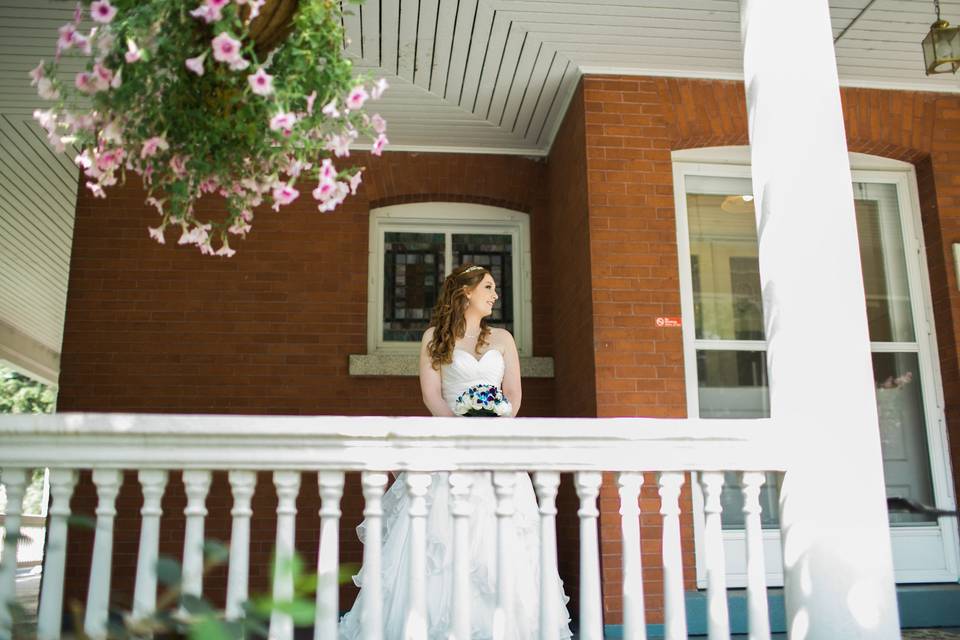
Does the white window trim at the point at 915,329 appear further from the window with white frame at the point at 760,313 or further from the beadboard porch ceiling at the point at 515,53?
the beadboard porch ceiling at the point at 515,53

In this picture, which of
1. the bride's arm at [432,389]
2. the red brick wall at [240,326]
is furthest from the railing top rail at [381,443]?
the red brick wall at [240,326]

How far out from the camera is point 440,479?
366cm

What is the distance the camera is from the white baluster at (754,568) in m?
2.44

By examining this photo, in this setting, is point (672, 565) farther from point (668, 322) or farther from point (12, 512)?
point (668, 322)

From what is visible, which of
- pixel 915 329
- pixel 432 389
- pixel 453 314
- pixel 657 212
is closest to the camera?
pixel 432 389

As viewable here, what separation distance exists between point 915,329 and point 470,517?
11.8 feet

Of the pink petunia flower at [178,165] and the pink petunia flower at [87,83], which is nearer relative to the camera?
the pink petunia flower at [87,83]

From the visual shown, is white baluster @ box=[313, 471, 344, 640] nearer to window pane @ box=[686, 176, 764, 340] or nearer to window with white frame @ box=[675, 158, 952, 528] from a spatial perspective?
window with white frame @ box=[675, 158, 952, 528]

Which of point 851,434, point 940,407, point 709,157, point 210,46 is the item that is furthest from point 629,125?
point 210,46

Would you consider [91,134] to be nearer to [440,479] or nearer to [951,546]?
[440,479]

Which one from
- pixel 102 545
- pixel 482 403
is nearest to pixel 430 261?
pixel 482 403

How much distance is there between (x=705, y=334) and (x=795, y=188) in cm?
274

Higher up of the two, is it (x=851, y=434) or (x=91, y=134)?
(x=91, y=134)

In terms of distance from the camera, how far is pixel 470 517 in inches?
121
